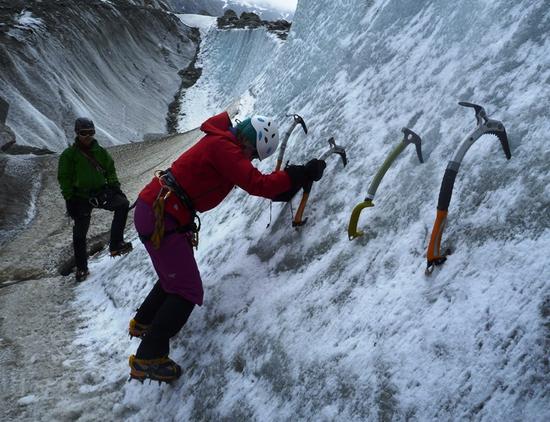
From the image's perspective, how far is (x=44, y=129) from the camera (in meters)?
17.2

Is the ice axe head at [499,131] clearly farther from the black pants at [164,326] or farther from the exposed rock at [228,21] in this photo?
the exposed rock at [228,21]

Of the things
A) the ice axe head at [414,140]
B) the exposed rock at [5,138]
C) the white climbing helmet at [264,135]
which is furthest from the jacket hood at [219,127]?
the exposed rock at [5,138]

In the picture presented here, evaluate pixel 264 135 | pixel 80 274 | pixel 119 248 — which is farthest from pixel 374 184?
pixel 80 274

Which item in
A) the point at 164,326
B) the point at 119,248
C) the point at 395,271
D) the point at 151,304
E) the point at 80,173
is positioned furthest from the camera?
the point at 119,248

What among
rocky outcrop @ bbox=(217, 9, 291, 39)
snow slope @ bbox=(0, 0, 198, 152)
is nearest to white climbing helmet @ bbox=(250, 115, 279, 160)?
snow slope @ bbox=(0, 0, 198, 152)

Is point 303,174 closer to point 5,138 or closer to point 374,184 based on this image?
point 374,184

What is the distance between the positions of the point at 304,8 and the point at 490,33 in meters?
5.20

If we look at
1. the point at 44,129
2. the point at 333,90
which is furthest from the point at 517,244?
the point at 44,129

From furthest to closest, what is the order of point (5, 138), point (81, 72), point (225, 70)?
point (225, 70)
point (81, 72)
point (5, 138)

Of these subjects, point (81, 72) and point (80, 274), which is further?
point (81, 72)

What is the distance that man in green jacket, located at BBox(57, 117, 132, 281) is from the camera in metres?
6.05

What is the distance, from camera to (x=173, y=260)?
12.7ft

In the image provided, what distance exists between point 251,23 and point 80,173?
37.0 m

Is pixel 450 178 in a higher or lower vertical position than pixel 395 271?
higher
